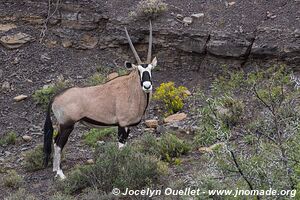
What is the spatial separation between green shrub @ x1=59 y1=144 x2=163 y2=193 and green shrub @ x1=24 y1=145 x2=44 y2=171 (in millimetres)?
1289

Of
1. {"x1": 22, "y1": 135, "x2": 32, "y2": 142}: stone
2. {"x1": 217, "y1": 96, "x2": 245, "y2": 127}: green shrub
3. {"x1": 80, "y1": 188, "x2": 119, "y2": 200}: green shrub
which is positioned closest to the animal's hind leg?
{"x1": 80, "y1": 188, "x2": 119, "y2": 200}: green shrub

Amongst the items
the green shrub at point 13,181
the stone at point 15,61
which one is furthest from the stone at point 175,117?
the stone at point 15,61

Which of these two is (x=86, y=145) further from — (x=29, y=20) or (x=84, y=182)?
(x=29, y=20)

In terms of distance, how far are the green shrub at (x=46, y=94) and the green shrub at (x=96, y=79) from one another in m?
0.59

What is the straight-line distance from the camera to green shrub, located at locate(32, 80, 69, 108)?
43.1 feet

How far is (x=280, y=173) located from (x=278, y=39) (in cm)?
722

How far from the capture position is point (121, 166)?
8.76 metres

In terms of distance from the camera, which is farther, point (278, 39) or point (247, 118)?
point (278, 39)

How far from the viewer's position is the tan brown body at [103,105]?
31.9 feet

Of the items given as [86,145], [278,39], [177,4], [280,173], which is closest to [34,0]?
[177,4]

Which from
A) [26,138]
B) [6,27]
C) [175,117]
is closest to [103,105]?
[175,117]

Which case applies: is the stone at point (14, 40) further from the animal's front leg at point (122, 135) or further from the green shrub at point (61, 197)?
the green shrub at point (61, 197)

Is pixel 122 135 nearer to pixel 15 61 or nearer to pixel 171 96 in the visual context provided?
pixel 171 96

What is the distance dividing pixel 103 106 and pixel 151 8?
4.86 metres
